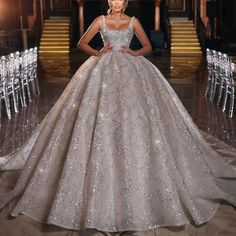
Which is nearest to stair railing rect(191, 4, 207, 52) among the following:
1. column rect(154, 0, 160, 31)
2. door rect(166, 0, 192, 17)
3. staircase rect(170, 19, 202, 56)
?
staircase rect(170, 19, 202, 56)

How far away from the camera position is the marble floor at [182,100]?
2.70 m

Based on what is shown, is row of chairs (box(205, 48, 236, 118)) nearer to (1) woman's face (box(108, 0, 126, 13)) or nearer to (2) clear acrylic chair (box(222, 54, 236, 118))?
(2) clear acrylic chair (box(222, 54, 236, 118))

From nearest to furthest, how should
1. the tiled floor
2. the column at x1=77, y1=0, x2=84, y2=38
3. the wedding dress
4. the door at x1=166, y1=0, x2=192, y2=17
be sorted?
the wedding dress < the tiled floor < the column at x1=77, y1=0, x2=84, y2=38 < the door at x1=166, y1=0, x2=192, y2=17

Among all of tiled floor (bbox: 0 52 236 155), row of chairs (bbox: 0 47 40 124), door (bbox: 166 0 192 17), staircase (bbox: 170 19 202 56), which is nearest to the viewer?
tiled floor (bbox: 0 52 236 155)

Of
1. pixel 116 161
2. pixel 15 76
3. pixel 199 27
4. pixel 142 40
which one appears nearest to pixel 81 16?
pixel 199 27

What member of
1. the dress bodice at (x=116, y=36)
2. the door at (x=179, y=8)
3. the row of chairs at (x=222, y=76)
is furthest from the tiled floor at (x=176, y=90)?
the door at (x=179, y=8)

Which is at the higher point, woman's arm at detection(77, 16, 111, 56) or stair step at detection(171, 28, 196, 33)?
woman's arm at detection(77, 16, 111, 56)

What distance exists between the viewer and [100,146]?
2635mm

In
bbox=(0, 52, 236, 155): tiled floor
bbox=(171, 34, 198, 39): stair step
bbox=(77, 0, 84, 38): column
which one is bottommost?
bbox=(0, 52, 236, 155): tiled floor

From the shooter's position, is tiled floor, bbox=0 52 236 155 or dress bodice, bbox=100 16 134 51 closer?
dress bodice, bbox=100 16 134 51

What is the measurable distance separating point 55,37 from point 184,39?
435cm

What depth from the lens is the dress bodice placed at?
2.87 metres

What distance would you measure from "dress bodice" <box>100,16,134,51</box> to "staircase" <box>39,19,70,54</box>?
12.3 metres

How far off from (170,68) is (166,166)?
8854 millimetres
